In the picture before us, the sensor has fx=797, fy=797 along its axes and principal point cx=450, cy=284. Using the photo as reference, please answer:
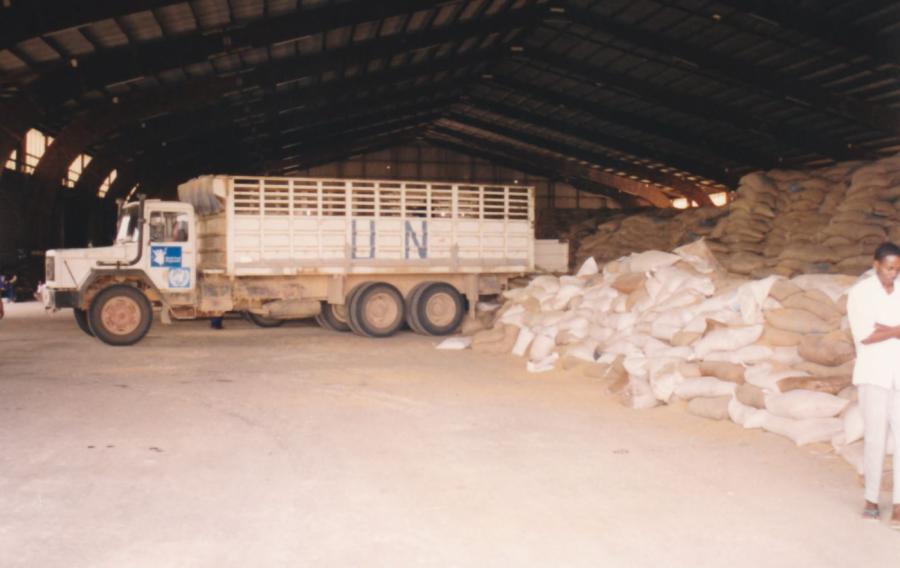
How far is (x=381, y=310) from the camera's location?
1344 cm

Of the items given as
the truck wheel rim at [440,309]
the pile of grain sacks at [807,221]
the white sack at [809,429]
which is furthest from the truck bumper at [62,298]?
the pile of grain sacks at [807,221]

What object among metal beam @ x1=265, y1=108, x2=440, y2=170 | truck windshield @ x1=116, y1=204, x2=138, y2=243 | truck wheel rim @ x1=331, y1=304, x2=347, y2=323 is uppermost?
metal beam @ x1=265, y1=108, x2=440, y2=170

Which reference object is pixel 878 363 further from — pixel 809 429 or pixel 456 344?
pixel 456 344

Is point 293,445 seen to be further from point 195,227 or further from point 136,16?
point 136,16

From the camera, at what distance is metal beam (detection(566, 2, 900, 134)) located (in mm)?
17359

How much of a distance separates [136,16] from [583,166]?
23737 millimetres

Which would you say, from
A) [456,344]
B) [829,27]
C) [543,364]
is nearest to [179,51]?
[456,344]

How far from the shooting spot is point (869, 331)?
417cm

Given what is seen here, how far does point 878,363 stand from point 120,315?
1068cm

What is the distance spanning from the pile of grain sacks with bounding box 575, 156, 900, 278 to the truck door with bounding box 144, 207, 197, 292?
28.6 feet

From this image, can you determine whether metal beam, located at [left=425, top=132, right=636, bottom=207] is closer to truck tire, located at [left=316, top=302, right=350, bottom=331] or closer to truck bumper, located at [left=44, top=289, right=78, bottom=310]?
truck tire, located at [left=316, top=302, right=350, bottom=331]

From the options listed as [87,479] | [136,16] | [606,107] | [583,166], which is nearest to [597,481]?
[87,479]

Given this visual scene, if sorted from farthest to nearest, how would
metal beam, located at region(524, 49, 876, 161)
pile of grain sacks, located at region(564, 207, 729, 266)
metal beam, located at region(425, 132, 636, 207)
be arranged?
metal beam, located at region(425, 132, 636, 207) < metal beam, located at region(524, 49, 876, 161) < pile of grain sacks, located at region(564, 207, 729, 266)

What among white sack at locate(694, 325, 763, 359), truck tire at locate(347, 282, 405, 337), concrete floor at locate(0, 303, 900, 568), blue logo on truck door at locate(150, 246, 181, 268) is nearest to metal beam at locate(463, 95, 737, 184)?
truck tire at locate(347, 282, 405, 337)
